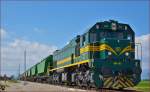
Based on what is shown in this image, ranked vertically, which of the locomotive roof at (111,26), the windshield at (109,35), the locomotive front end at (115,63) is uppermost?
the locomotive roof at (111,26)

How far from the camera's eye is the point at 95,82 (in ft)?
79.3

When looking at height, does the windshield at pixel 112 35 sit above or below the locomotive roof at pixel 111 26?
below

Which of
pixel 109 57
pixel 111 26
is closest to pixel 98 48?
pixel 109 57

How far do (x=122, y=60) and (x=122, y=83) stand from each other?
1.68 m

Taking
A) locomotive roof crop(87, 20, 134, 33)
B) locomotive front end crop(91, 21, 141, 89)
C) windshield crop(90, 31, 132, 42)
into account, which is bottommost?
locomotive front end crop(91, 21, 141, 89)

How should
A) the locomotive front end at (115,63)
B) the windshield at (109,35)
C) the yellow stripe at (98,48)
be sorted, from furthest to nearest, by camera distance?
the windshield at (109,35) < the yellow stripe at (98,48) < the locomotive front end at (115,63)

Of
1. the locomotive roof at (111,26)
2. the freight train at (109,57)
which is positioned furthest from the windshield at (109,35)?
the locomotive roof at (111,26)

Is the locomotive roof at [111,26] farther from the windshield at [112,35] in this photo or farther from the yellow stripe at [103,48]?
the yellow stripe at [103,48]

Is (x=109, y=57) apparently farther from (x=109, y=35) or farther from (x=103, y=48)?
(x=109, y=35)

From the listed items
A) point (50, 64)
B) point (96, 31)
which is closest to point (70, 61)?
point (96, 31)

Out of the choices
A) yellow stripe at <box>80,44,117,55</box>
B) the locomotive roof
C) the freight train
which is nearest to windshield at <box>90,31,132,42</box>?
the freight train

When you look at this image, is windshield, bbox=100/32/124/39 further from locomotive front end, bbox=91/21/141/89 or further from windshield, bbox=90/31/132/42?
locomotive front end, bbox=91/21/141/89

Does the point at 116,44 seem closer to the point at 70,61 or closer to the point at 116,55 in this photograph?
the point at 116,55

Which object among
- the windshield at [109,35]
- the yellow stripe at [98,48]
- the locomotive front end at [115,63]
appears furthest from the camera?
the windshield at [109,35]
